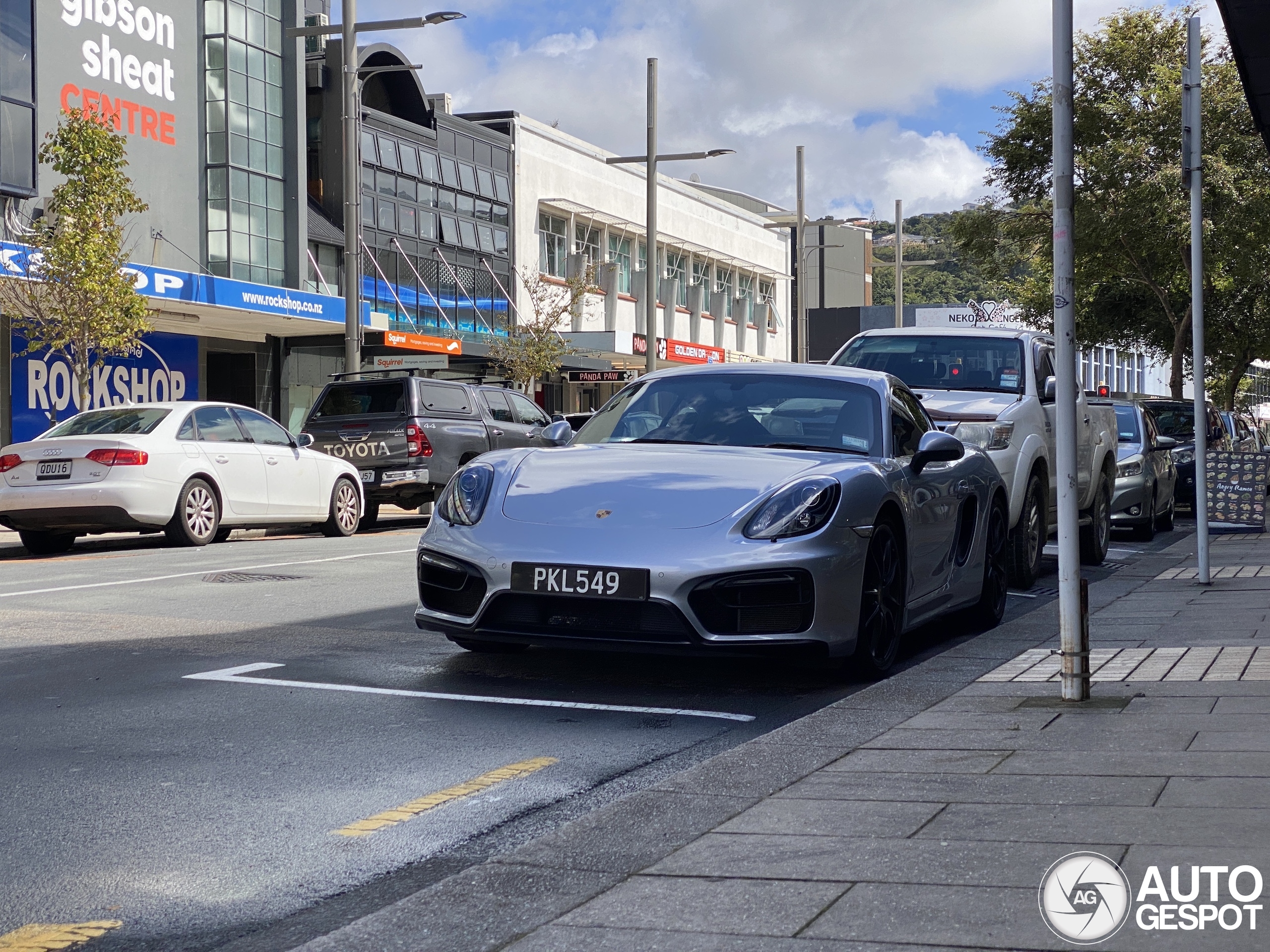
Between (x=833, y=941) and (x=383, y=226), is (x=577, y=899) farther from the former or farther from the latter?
(x=383, y=226)

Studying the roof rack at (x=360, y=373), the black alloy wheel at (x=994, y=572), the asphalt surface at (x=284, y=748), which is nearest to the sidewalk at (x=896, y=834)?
the asphalt surface at (x=284, y=748)

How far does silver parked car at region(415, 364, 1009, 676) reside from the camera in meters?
6.43

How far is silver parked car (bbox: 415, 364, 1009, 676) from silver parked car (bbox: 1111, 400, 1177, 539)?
9.34 meters

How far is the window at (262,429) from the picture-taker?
16906 millimetres

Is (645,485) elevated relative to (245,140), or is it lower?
lower


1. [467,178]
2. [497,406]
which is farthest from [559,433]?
[467,178]

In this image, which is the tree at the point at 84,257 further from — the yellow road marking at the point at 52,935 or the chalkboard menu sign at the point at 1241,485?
the yellow road marking at the point at 52,935

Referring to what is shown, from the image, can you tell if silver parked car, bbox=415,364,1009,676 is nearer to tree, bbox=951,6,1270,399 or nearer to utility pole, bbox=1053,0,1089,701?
utility pole, bbox=1053,0,1089,701

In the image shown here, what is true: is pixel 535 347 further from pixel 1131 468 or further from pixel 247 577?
pixel 247 577

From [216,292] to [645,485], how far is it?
21.3 meters

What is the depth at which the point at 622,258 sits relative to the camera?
51781 mm

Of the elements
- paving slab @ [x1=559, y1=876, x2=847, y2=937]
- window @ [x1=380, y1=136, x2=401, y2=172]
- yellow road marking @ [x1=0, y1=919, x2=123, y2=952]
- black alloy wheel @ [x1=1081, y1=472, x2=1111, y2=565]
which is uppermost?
window @ [x1=380, y1=136, x2=401, y2=172]

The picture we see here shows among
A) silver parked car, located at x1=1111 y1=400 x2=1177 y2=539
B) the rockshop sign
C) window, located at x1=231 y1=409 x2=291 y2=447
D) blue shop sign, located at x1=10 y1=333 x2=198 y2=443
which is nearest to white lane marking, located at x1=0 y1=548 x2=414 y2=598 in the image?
window, located at x1=231 y1=409 x2=291 y2=447

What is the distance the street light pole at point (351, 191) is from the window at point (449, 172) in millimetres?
16439
